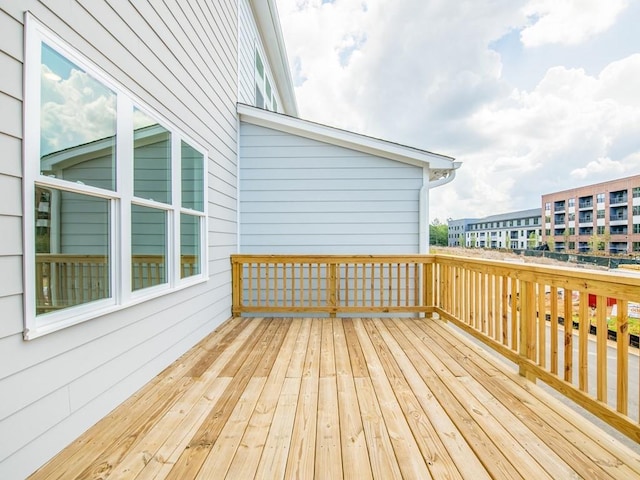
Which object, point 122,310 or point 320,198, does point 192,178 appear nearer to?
point 122,310

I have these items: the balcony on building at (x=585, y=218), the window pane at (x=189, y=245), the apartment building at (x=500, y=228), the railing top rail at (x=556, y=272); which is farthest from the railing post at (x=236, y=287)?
the apartment building at (x=500, y=228)

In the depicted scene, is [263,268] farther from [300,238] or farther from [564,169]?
[564,169]

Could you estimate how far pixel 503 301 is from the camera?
279cm

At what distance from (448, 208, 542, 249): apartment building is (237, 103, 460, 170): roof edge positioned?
1314cm

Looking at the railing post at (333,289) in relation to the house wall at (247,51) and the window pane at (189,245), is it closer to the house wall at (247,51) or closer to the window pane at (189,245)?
the window pane at (189,245)

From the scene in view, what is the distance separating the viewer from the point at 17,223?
1.35 meters

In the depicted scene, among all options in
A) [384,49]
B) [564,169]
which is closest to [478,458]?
[384,49]

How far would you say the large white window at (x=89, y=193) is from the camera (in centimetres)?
144

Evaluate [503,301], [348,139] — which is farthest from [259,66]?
[503,301]

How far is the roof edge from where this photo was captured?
4.42 meters

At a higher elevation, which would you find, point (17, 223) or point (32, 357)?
point (17, 223)

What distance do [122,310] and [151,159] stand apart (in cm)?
121

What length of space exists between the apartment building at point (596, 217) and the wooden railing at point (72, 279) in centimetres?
702

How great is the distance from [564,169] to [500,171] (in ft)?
20.6
